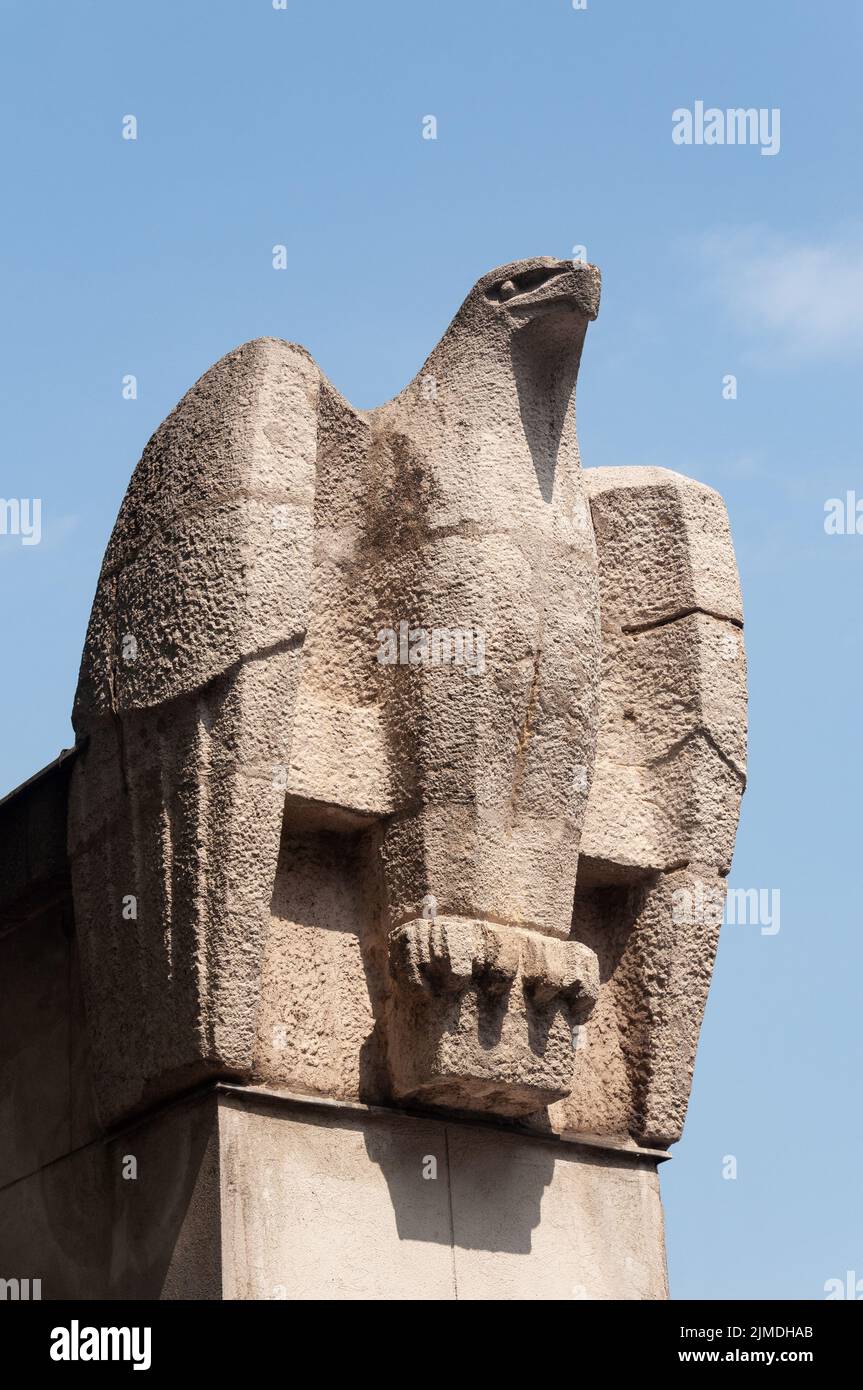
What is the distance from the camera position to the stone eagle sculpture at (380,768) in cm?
681

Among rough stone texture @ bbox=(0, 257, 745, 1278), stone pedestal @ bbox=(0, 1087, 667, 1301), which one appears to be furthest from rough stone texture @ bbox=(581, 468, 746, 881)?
stone pedestal @ bbox=(0, 1087, 667, 1301)

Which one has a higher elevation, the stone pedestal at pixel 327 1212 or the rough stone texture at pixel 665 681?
the rough stone texture at pixel 665 681

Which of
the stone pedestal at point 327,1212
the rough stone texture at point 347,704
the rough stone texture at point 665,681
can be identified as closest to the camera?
the stone pedestal at point 327,1212

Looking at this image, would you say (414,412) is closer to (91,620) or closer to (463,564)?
(463,564)

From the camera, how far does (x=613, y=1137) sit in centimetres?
771


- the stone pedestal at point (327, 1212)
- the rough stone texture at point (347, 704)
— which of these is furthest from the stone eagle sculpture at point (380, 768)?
the stone pedestal at point (327, 1212)

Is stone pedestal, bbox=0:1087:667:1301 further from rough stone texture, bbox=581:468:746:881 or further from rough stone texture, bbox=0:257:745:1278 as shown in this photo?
rough stone texture, bbox=581:468:746:881

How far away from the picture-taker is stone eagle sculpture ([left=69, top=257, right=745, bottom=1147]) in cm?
681

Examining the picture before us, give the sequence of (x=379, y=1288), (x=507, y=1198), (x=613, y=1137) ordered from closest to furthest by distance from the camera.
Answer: (x=379, y=1288), (x=507, y=1198), (x=613, y=1137)

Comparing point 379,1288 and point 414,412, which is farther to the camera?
point 414,412

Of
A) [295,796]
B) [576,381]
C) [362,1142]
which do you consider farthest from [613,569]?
[362,1142]

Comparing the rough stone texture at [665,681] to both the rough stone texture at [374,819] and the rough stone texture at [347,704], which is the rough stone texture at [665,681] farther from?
the rough stone texture at [347,704]

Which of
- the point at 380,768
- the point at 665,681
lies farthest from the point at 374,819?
the point at 665,681

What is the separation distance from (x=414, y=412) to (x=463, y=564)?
23.1 inches
